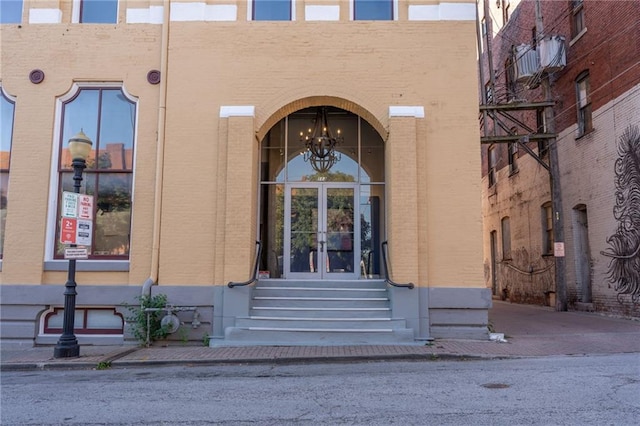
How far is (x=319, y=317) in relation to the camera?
10.1 metres

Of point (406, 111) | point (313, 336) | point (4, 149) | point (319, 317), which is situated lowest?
point (313, 336)

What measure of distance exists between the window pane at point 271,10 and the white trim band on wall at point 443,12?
2688 mm

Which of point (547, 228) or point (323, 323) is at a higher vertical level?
point (547, 228)

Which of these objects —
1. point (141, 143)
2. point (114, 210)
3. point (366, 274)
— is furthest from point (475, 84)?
point (114, 210)

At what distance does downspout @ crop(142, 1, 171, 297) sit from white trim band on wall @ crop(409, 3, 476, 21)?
5.19 meters

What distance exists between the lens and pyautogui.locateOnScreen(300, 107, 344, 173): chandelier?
12.6m

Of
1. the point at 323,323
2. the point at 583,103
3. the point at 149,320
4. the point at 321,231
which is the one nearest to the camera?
the point at 149,320

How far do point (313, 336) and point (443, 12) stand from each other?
23.5 feet

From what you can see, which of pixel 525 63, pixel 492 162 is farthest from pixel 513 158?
pixel 525 63

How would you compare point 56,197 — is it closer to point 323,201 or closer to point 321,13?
point 323,201

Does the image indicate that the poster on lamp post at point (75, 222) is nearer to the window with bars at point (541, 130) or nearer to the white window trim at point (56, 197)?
the white window trim at point (56, 197)

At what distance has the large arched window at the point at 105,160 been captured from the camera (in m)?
10.6

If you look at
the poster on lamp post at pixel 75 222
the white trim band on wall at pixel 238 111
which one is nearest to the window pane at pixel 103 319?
the poster on lamp post at pixel 75 222

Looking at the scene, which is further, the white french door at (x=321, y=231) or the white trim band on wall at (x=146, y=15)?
the white french door at (x=321, y=231)
